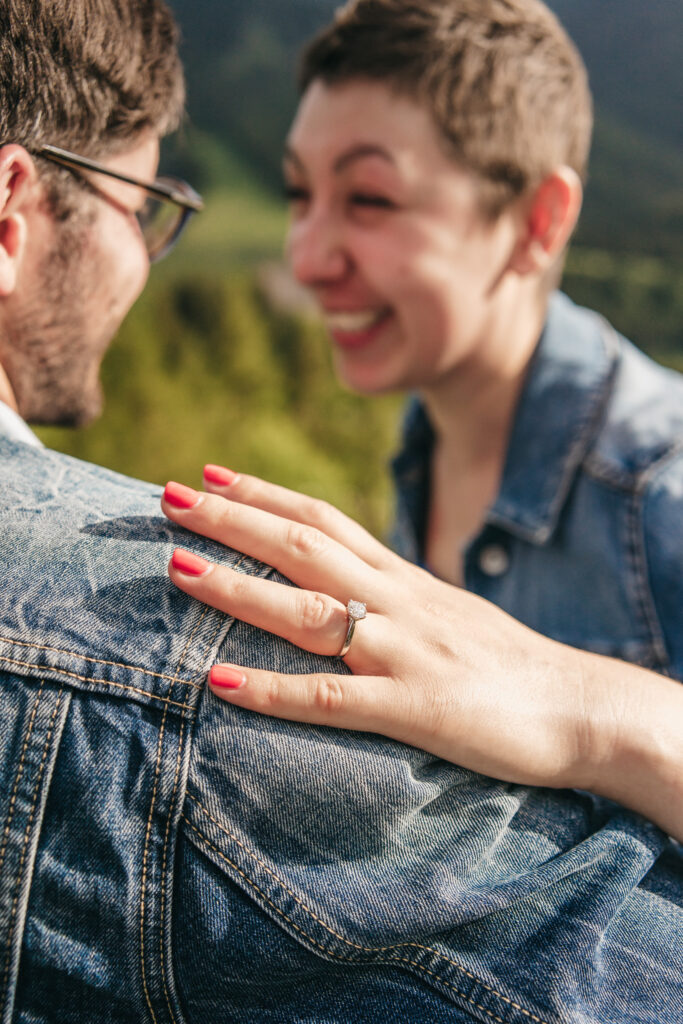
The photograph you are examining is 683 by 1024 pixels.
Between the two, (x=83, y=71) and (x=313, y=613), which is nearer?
(x=313, y=613)

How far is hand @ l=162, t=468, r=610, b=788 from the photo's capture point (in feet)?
2.36

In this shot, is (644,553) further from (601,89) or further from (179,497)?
(601,89)

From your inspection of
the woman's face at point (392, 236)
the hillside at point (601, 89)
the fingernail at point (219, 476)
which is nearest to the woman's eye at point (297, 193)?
the woman's face at point (392, 236)

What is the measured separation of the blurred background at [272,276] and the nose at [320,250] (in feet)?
3.32

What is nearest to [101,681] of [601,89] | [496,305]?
[496,305]

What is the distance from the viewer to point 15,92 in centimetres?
88

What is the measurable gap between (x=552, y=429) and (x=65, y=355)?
1207 mm

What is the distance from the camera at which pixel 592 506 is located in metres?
→ 1.72

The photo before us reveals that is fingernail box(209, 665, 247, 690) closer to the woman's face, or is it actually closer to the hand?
the hand

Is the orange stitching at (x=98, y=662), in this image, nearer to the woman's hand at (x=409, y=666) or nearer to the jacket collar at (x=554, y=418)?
the woman's hand at (x=409, y=666)

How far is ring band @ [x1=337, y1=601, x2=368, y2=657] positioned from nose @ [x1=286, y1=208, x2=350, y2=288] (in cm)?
134

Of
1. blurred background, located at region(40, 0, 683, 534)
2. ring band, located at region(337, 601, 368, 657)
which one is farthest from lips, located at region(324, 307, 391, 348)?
ring band, located at region(337, 601, 368, 657)

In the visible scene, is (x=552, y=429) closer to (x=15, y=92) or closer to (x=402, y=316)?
(x=402, y=316)

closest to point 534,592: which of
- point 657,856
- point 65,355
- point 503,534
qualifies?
point 503,534
